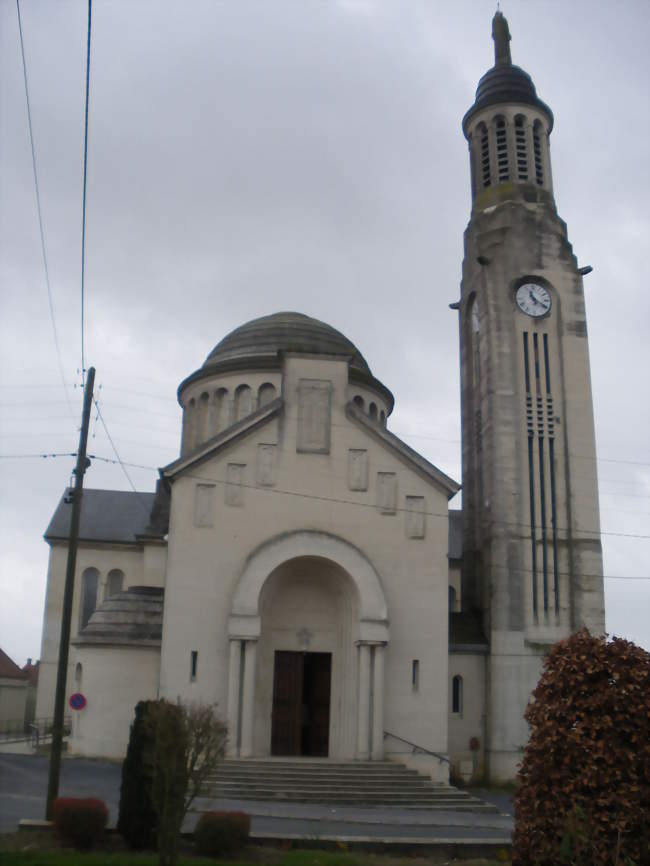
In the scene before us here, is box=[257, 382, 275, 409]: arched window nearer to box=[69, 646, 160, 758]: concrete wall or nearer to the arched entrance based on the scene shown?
the arched entrance

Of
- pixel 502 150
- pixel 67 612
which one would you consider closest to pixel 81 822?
pixel 67 612

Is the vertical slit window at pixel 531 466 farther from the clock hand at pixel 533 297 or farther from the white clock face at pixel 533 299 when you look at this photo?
the clock hand at pixel 533 297

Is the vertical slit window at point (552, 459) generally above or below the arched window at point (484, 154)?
below

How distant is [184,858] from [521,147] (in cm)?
2883

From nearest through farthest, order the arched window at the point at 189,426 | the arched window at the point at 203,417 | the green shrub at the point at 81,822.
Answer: the green shrub at the point at 81,822
the arched window at the point at 203,417
the arched window at the point at 189,426

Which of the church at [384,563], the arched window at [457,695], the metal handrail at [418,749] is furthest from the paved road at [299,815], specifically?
the arched window at [457,695]

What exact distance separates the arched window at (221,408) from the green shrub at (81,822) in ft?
67.0

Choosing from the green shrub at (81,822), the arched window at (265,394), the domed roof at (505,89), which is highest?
the domed roof at (505,89)

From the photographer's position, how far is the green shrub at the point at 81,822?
1431 centimetres

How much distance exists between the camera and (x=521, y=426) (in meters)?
29.9

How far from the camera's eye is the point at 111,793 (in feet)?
65.9

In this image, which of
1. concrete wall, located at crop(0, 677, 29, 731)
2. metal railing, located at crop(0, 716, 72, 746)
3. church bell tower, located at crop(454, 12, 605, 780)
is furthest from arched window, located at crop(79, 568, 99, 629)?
church bell tower, located at crop(454, 12, 605, 780)

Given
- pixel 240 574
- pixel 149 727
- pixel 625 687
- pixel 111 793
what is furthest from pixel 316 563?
pixel 625 687

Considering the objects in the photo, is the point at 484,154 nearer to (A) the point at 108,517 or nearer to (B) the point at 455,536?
(B) the point at 455,536
